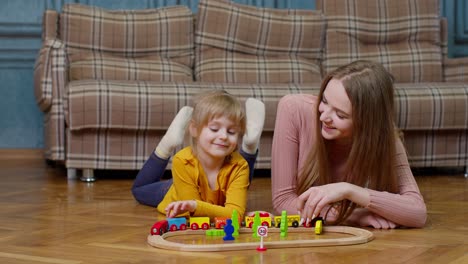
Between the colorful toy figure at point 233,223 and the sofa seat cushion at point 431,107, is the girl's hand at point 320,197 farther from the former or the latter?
the sofa seat cushion at point 431,107

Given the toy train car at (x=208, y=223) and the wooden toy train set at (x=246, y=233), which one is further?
the toy train car at (x=208, y=223)

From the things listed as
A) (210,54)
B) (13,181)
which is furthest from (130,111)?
(210,54)

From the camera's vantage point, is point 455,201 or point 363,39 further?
point 363,39

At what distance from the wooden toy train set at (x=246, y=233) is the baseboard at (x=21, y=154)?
107 inches

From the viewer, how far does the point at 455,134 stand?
11.6ft

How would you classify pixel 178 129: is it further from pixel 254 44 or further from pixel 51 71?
pixel 254 44

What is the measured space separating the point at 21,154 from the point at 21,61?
52cm

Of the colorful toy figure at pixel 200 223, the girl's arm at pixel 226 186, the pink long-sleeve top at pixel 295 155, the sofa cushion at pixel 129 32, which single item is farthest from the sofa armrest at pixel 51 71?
the colorful toy figure at pixel 200 223

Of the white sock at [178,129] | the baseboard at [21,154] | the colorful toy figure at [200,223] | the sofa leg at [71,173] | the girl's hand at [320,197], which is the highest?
the white sock at [178,129]

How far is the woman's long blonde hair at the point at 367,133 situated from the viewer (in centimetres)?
185

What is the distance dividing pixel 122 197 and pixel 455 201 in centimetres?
110

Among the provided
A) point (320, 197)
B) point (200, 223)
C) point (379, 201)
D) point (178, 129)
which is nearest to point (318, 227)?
point (320, 197)

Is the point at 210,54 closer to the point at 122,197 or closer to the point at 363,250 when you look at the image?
the point at 122,197

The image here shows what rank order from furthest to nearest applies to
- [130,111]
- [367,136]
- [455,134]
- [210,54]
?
[210,54] < [455,134] < [130,111] < [367,136]
